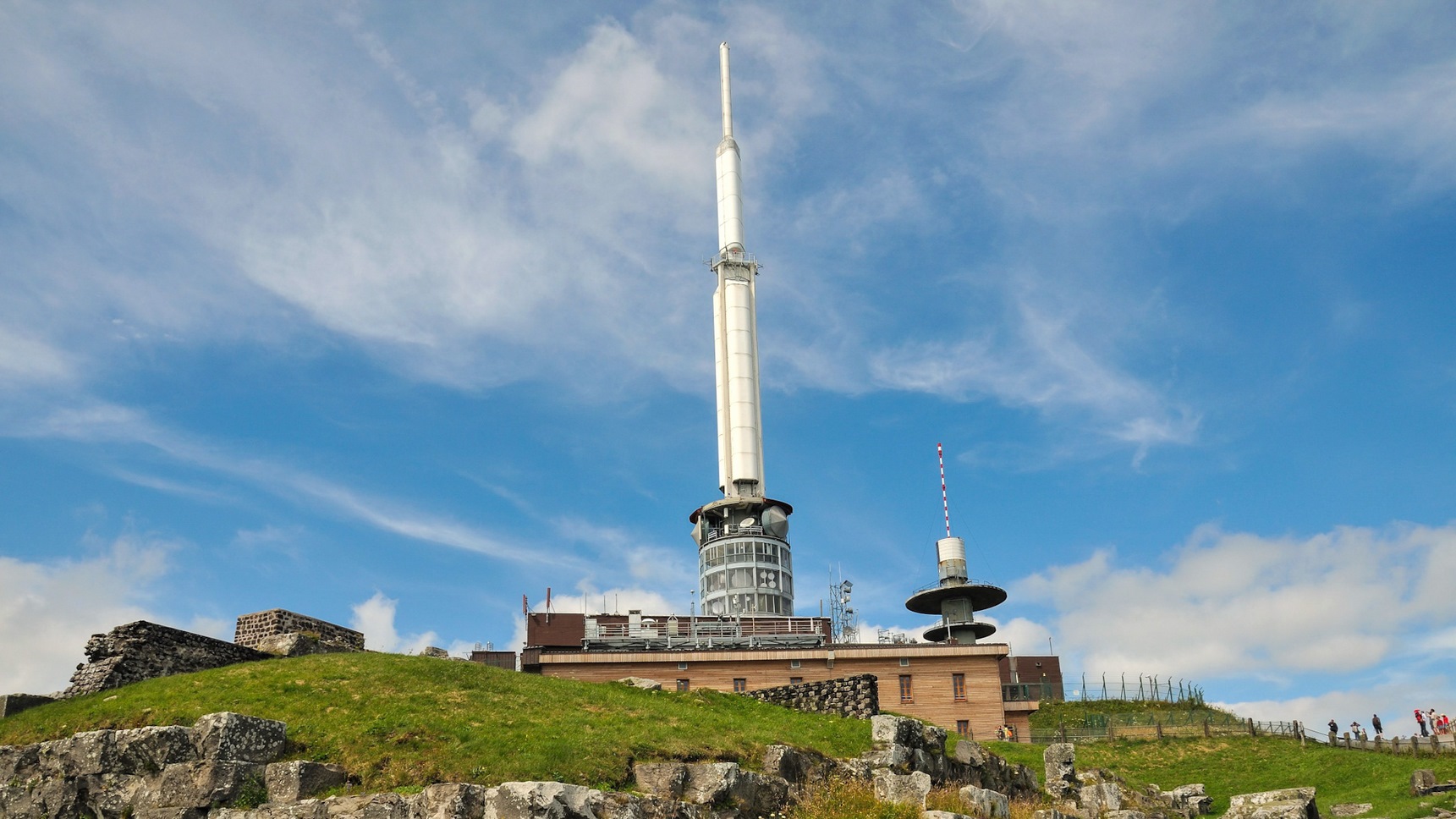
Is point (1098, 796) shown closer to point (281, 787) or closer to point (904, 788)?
point (904, 788)

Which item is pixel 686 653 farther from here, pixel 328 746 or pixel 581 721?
pixel 328 746

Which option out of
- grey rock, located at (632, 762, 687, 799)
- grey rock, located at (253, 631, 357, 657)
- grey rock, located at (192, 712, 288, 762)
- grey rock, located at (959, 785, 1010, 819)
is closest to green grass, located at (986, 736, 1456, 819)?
grey rock, located at (959, 785, 1010, 819)

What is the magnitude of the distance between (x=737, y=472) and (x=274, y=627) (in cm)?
3888

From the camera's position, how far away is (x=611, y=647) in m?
57.1

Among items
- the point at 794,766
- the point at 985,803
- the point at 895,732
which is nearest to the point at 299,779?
the point at 794,766

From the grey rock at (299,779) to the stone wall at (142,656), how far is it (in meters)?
12.2

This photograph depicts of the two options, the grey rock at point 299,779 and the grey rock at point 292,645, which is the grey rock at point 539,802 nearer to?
the grey rock at point 299,779

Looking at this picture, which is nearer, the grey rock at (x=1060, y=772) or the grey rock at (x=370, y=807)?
the grey rock at (x=370, y=807)

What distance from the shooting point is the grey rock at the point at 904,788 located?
87.3 feet

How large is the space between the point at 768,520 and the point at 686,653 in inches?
669

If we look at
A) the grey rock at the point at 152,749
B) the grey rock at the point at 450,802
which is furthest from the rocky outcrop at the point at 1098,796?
the grey rock at the point at 152,749

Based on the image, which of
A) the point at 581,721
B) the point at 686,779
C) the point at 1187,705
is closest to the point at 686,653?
the point at 581,721

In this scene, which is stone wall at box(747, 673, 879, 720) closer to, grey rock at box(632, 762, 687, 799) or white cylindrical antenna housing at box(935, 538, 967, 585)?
grey rock at box(632, 762, 687, 799)

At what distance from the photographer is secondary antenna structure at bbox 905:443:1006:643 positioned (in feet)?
229
